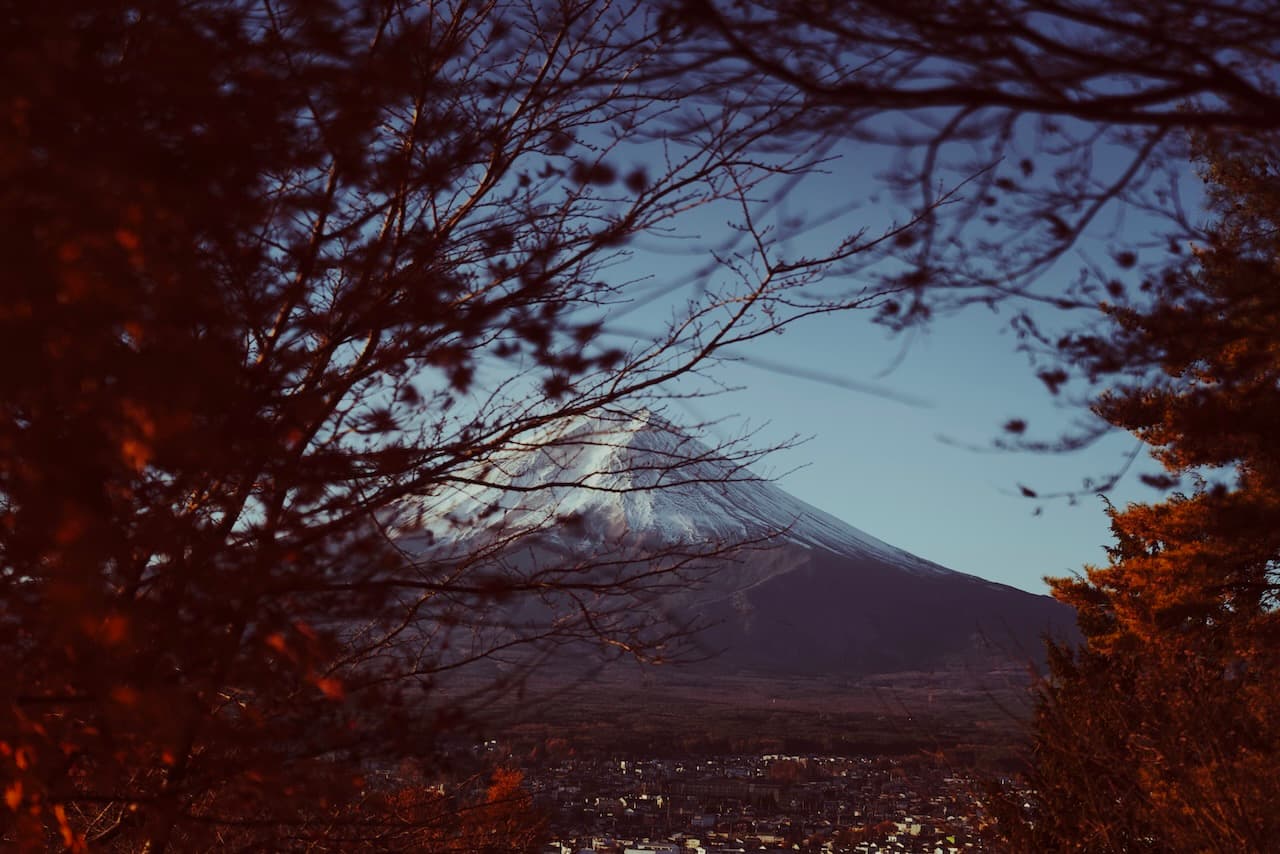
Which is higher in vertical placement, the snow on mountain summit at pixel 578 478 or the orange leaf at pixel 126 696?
the snow on mountain summit at pixel 578 478

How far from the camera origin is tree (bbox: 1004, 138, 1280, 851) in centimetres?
537

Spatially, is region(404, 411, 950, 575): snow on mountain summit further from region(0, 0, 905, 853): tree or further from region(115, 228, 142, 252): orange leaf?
region(115, 228, 142, 252): orange leaf

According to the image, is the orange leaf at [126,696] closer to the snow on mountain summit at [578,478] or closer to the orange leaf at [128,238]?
the orange leaf at [128,238]

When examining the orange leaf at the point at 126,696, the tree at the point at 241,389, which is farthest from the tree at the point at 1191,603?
the orange leaf at the point at 126,696

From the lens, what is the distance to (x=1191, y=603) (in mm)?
14133

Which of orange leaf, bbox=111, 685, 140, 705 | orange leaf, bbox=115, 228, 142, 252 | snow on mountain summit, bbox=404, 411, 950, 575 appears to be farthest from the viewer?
snow on mountain summit, bbox=404, 411, 950, 575

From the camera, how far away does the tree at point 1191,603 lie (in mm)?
5371

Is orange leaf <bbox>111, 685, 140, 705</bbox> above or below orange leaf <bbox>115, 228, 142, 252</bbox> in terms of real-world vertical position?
below

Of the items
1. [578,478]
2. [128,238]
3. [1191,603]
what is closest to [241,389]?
[128,238]

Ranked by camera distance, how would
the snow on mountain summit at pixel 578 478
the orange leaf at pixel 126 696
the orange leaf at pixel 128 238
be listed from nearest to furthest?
the orange leaf at pixel 128 238
the orange leaf at pixel 126 696
the snow on mountain summit at pixel 578 478

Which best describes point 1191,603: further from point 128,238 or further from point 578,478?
point 128,238

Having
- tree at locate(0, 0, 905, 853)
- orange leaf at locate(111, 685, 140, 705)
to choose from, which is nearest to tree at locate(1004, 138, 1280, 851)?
tree at locate(0, 0, 905, 853)

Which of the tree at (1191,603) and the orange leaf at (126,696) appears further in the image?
the tree at (1191,603)

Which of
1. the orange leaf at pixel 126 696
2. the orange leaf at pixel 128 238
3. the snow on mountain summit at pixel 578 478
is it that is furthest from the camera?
the snow on mountain summit at pixel 578 478
